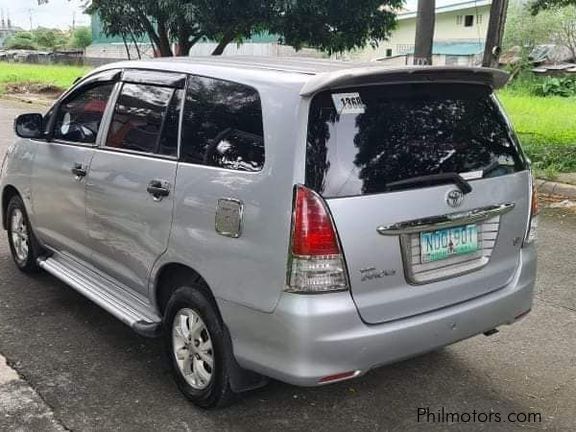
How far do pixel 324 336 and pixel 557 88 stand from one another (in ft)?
85.7

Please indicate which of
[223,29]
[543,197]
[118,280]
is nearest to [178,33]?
[223,29]

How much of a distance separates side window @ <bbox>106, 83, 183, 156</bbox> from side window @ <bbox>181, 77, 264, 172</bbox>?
12 cm

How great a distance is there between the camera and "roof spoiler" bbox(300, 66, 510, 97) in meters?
2.79

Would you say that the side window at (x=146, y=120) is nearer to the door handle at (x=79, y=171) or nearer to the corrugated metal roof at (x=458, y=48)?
the door handle at (x=79, y=171)

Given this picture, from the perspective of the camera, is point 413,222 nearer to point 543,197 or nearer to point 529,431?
point 529,431

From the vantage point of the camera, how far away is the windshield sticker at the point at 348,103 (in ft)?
9.37

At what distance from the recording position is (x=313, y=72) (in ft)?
9.84

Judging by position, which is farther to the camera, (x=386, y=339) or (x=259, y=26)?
(x=259, y=26)

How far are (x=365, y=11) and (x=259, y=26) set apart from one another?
2067 mm

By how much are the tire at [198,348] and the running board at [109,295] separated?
0.13 m

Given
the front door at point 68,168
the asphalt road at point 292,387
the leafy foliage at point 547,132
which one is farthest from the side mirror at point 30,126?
the leafy foliage at point 547,132

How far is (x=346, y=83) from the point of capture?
2.84 m

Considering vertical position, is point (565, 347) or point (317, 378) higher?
point (317, 378)

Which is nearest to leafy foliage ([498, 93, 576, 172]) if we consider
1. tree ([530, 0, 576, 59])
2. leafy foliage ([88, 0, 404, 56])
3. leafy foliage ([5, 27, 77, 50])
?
leafy foliage ([88, 0, 404, 56])
